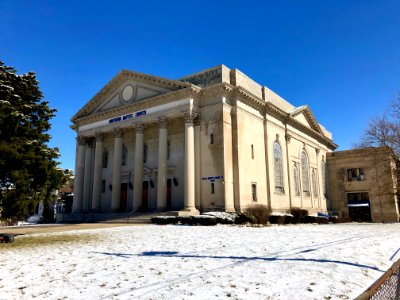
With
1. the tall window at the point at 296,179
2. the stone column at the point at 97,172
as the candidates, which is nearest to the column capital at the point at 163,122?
the stone column at the point at 97,172

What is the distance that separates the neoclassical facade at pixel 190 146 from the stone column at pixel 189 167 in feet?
0.31

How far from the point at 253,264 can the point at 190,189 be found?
21866 millimetres

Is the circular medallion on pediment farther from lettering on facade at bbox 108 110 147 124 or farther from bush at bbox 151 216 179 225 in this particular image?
bush at bbox 151 216 179 225

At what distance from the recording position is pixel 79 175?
41.8 m

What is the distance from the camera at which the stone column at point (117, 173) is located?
3606 cm

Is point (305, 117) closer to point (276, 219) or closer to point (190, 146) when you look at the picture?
point (190, 146)

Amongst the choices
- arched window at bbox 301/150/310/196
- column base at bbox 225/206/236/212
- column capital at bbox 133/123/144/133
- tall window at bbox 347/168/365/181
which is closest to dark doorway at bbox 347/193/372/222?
tall window at bbox 347/168/365/181

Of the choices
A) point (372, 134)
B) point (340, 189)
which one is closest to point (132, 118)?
point (372, 134)

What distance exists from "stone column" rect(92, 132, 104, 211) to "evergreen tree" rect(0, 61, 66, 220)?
Result: 20416mm

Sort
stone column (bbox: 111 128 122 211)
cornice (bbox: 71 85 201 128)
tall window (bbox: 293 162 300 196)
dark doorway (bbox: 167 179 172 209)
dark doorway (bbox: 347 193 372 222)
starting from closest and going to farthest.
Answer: cornice (bbox: 71 85 201 128) < dark doorway (bbox: 167 179 172 209) < stone column (bbox: 111 128 122 211) < tall window (bbox: 293 162 300 196) < dark doorway (bbox: 347 193 372 222)

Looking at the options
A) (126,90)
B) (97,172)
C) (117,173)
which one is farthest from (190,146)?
(97,172)

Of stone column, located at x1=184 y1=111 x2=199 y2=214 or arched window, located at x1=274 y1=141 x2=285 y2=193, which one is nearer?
stone column, located at x1=184 y1=111 x2=199 y2=214

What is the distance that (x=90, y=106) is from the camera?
4238 cm

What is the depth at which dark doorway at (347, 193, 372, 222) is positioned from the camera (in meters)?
48.3
